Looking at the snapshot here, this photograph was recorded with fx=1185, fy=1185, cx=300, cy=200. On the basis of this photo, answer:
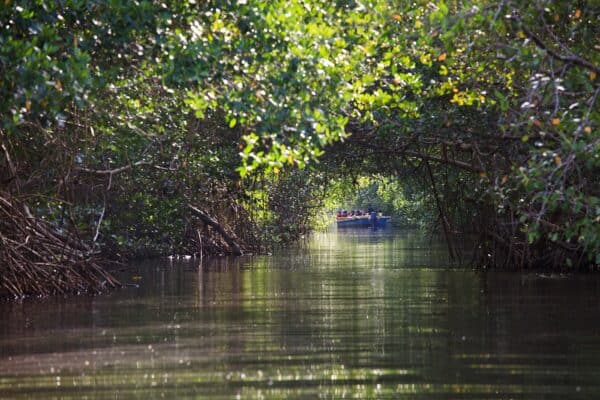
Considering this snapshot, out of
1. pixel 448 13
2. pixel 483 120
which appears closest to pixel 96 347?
pixel 448 13

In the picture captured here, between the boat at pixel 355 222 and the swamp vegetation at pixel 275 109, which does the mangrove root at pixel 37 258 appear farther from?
the boat at pixel 355 222

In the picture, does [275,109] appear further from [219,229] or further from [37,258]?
[219,229]

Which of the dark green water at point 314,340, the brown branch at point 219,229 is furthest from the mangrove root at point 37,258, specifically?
the brown branch at point 219,229

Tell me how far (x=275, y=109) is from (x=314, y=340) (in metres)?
2.66

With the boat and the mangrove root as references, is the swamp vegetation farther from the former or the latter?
the boat

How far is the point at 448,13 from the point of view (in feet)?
36.8

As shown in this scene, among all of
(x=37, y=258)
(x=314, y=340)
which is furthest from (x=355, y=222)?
(x=314, y=340)

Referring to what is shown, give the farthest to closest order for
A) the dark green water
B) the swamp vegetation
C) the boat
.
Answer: the boat
the swamp vegetation
the dark green water

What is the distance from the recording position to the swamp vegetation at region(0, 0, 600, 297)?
990 centimetres

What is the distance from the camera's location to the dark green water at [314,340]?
359 inches

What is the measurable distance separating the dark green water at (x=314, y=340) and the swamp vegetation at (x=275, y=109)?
1.05 m

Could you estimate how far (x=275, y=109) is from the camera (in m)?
10.5

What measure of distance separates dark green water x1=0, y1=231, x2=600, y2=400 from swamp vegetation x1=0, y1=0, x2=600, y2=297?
105 cm

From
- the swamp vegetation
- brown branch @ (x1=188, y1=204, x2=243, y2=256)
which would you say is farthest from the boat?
the swamp vegetation
